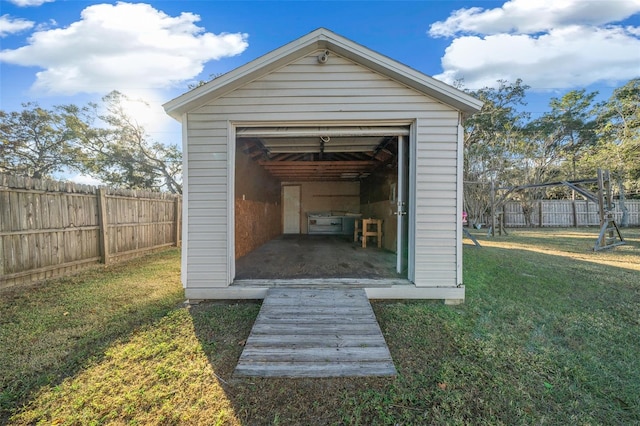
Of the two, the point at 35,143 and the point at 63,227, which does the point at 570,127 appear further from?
the point at 35,143

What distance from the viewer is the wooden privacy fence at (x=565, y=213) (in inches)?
607

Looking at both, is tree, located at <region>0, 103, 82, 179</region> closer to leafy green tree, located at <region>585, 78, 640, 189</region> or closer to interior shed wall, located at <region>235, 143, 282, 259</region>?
interior shed wall, located at <region>235, 143, 282, 259</region>

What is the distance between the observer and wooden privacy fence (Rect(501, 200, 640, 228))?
607 inches

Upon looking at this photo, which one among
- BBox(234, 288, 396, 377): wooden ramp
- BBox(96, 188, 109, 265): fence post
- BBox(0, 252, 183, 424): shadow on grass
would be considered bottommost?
BBox(0, 252, 183, 424): shadow on grass

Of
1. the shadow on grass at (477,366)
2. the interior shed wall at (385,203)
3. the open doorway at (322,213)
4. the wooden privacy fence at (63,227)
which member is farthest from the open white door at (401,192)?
the wooden privacy fence at (63,227)

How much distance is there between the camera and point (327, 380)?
203 cm

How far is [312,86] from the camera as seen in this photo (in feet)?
11.0

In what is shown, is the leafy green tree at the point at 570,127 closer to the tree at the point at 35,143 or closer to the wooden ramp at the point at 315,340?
the wooden ramp at the point at 315,340

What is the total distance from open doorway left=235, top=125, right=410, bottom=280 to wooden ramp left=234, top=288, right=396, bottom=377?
28.6 inches

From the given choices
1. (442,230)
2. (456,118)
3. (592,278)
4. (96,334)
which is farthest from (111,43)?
(592,278)

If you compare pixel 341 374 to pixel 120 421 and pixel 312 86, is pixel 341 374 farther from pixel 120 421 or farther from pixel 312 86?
pixel 312 86

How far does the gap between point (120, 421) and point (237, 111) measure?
10.5 ft

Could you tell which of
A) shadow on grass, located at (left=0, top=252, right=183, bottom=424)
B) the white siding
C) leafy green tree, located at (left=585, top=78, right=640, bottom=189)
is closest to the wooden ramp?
the white siding

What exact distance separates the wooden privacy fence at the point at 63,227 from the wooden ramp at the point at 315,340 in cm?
413
